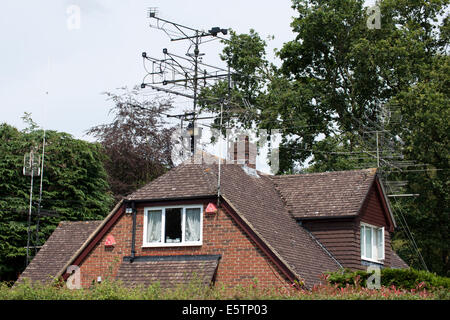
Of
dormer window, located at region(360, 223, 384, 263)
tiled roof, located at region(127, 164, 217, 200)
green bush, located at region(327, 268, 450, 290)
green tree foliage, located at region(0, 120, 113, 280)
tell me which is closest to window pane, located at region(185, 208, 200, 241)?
tiled roof, located at region(127, 164, 217, 200)

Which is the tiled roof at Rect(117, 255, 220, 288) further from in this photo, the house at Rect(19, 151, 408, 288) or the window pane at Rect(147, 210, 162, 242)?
the window pane at Rect(147, 210, 162, 242)

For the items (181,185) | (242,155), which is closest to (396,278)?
(181,185)

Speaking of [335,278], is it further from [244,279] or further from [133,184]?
[133,184]

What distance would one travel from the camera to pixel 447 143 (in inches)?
1592

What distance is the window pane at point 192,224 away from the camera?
24.3 meters

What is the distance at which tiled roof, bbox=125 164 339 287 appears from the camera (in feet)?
75.2

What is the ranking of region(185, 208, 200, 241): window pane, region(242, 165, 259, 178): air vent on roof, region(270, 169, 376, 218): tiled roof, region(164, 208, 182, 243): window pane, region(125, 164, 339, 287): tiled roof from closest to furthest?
region(125, 164, 339, 287): tiled roof → region(185, 208, 200, 241): window pane → region(164, 208, 182, 243): window pane → region(270, 169, 376, 218): tiled roof → region(242, 165, 259, 178): air vent on roof

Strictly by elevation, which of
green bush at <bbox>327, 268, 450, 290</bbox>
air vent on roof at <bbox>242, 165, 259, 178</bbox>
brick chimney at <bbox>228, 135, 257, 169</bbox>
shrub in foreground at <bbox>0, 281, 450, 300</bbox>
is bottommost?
shrub in foreground at <bbox>0, 281, 450, 300</bbox>

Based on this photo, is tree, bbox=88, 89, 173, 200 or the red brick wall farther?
tree, bbox=88, 89, 173, 200

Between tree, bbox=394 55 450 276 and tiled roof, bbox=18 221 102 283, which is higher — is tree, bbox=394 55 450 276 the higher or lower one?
the higher one

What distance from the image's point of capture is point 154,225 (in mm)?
24984

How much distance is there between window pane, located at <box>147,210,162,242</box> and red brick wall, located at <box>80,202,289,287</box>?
0.90 ft
